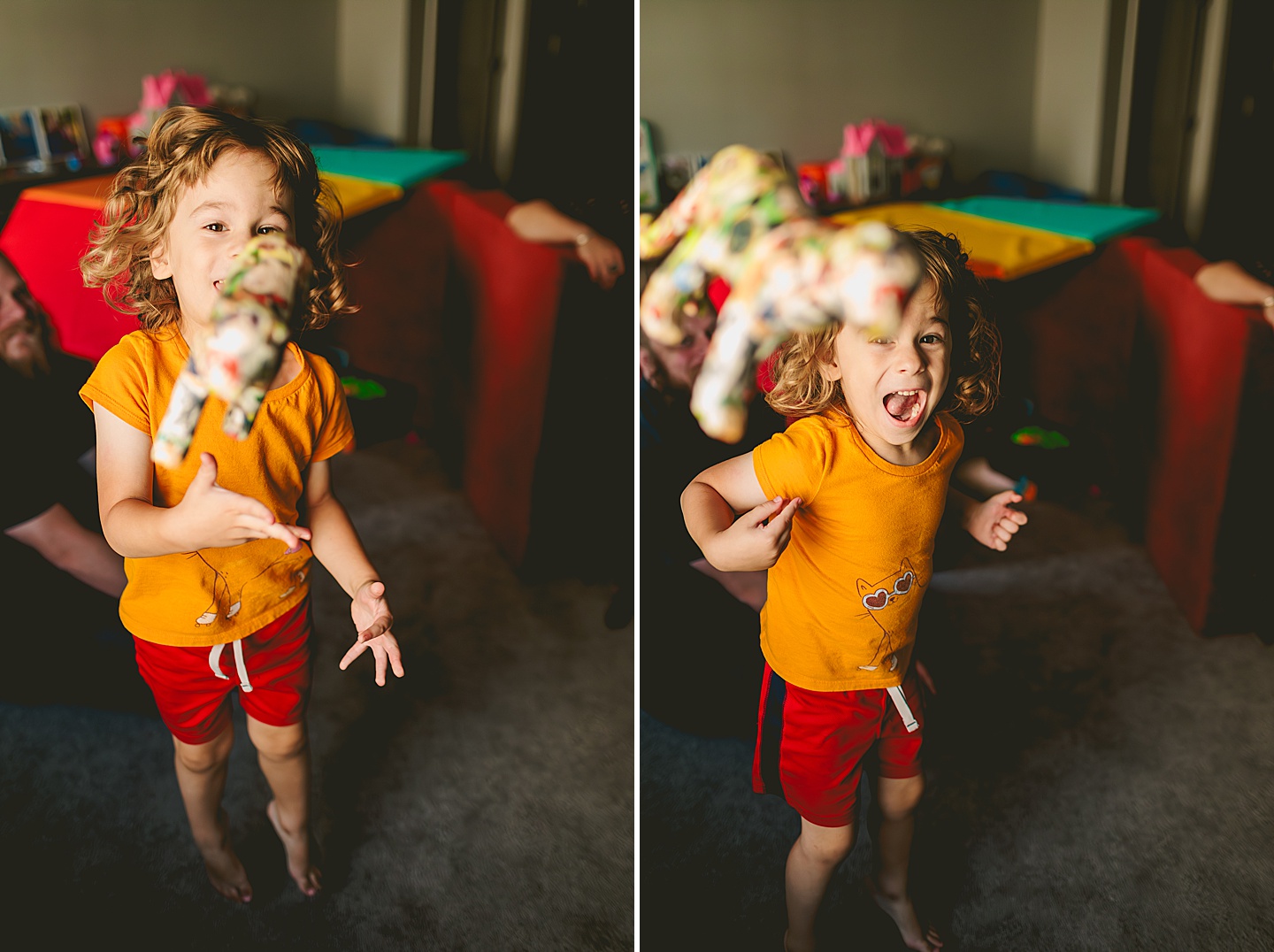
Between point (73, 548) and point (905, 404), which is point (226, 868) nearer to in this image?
point (73, 548)

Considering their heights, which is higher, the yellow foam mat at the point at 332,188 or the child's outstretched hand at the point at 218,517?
the yellow foam mat at the point at 332,188

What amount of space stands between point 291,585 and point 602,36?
80 centimetres

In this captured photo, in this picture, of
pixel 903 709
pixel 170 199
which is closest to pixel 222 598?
pixel 170 199

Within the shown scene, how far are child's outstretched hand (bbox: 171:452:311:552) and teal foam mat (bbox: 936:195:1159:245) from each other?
0.80m

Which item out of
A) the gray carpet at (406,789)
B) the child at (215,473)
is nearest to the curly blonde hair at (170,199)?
the child at (215,473)

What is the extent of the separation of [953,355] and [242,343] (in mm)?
698

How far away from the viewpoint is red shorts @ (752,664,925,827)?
1075mm

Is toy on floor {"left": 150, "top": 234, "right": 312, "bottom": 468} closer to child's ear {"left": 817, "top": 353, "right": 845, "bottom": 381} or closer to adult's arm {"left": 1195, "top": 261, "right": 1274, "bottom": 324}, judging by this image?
child's ear {"left": 817, "top": 353, "right": 845, "bottom": 381}

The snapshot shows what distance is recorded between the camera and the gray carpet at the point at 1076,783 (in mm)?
1137

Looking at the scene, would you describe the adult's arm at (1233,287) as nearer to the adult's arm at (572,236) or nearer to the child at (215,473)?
the adult's arm at (572,236)

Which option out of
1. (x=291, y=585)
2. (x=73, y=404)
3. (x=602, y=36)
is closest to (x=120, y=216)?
(x=73, y=404)

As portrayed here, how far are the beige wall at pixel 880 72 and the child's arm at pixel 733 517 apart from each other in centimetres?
40

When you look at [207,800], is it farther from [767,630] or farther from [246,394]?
[767,630]

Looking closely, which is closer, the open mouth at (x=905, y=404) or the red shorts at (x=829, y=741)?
the open mouth at (x=905, y=404)
